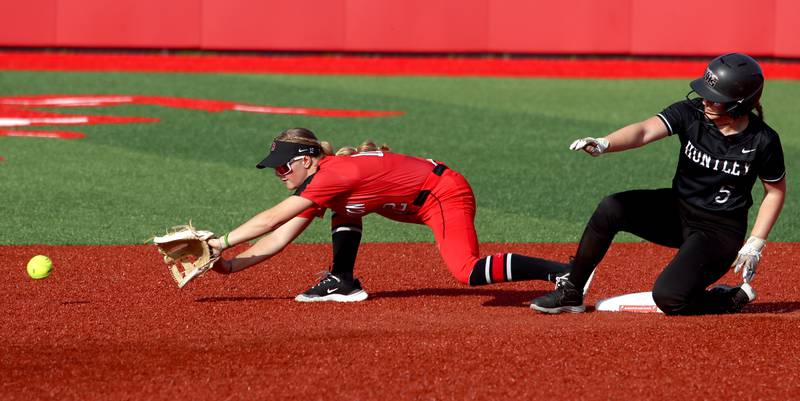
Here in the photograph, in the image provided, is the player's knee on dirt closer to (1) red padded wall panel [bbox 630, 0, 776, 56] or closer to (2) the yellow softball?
(2) the yellow softball

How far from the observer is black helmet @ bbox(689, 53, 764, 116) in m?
6.47

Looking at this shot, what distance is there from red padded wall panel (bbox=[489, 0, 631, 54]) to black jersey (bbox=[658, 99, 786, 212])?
17924 millimetres

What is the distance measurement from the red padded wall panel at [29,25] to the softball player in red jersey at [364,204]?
17.9 m

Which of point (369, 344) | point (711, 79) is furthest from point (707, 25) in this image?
point (369, 344)

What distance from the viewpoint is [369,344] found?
20.0 feet

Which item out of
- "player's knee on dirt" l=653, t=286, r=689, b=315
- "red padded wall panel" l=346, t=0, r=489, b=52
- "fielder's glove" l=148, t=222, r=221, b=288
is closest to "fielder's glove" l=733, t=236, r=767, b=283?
"player's knee on dirt" l=653, t=286, r=689, b=315

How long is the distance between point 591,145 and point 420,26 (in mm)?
18803

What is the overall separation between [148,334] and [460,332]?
1653 mm

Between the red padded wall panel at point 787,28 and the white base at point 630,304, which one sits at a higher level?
the red padded wall panel at point 787,28

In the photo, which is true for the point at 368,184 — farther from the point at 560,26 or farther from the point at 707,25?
the point at 707,25

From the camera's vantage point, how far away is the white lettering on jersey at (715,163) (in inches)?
258

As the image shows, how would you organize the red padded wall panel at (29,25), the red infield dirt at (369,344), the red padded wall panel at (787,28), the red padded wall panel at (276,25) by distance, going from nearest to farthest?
the red infield dirt at (369,344) → the red padded wall panel at (29,25) → the red padded wall panel at (276,25) → the red padded wall panel at (787,28)

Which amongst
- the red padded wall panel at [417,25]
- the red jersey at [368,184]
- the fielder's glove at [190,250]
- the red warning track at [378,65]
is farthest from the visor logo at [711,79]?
the red padded wall panel at [417,25]

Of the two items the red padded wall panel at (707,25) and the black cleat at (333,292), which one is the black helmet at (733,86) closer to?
the black cleat at (333,292)
